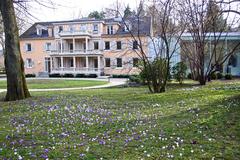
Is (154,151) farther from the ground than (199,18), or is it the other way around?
(199,18)

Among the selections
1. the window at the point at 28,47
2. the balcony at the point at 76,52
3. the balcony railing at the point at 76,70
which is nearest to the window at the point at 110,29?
the balcony at the point at 76,52

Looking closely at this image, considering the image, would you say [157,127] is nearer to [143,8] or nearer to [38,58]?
[143,8]

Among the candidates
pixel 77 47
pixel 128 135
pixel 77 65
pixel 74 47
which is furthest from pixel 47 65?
pixel 128 135

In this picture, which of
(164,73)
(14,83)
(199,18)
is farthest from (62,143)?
(199,18)

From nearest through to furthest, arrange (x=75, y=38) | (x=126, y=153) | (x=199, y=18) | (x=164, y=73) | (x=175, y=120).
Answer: (x=126, y=153), (x=175, y=120), (x=164, y=73), (x=199, y=18), (x=75, y=38)

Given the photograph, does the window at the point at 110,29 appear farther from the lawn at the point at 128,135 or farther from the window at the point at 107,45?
the lawn at the point at 128,135

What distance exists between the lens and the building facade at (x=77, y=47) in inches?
1796

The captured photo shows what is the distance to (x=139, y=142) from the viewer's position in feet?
15.7

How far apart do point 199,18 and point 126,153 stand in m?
18.7

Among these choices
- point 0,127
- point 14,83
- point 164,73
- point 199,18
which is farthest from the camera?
point 199,18

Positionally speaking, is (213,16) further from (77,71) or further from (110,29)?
(77,71)

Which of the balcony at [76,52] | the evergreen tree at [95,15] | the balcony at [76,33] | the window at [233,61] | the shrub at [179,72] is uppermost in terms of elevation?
the evergreen tree at [95,15]

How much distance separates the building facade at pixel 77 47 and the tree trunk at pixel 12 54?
103 feet

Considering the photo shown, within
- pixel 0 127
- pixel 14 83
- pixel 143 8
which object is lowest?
pixel 0 127
